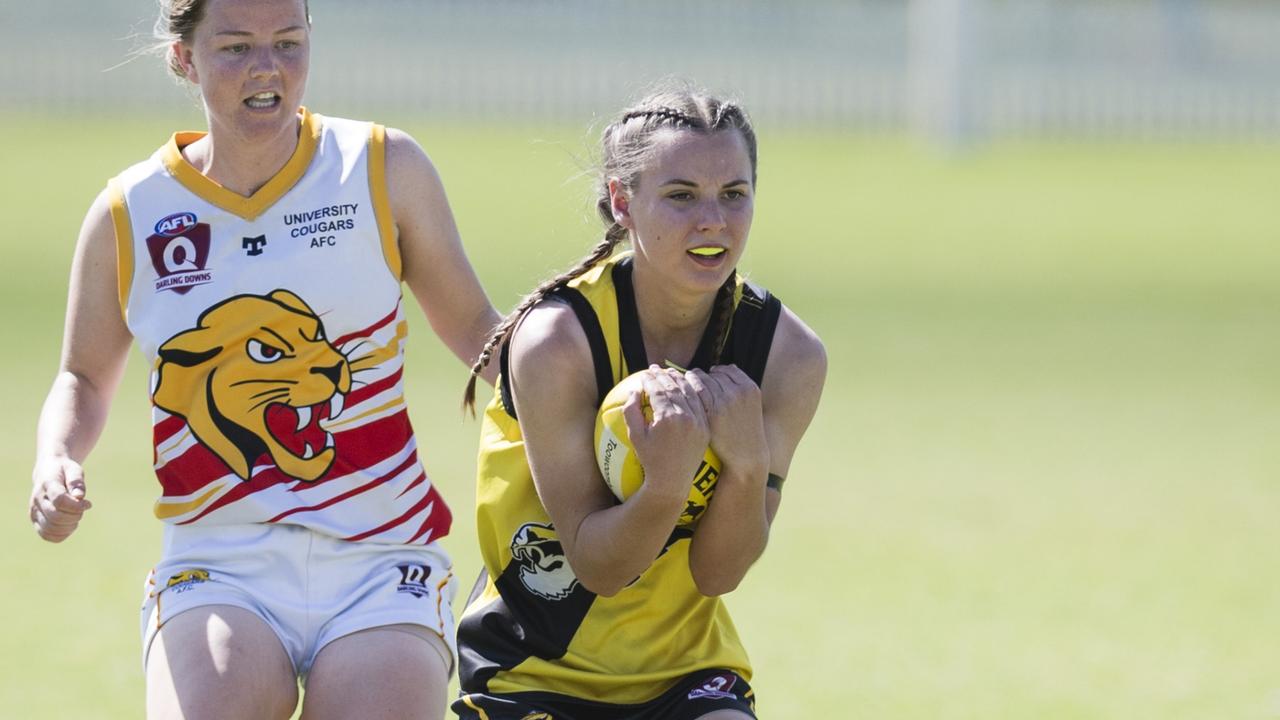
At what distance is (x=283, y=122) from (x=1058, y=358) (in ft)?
28.1

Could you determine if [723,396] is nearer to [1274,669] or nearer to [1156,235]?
[1274,669]

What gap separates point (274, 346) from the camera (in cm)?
393

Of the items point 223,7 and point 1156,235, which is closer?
point 223,7

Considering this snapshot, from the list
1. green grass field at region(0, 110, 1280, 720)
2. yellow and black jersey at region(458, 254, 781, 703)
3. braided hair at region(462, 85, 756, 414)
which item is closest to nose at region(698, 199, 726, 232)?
braided hair at region(462, 85, 756, 414)

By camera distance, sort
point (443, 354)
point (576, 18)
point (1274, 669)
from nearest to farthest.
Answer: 1. point (1274, 669)
2. point (443, 354)
3. point (576, 18)

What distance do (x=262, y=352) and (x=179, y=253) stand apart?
29cm

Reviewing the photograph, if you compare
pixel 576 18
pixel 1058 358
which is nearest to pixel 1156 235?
pixel 1058 358

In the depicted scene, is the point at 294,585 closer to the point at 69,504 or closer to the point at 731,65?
the point at 69,504

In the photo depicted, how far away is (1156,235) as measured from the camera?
17.2 metres

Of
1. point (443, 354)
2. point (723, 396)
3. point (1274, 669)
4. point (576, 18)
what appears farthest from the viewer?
point (576, 18)

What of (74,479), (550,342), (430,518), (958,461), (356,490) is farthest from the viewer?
(958,461)

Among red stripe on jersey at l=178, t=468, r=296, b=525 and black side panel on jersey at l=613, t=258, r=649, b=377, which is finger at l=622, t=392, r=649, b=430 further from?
red stripe on jersey at l=178, t=468, r=296, b=525

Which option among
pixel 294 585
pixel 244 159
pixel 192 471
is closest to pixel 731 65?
pixel 244 159

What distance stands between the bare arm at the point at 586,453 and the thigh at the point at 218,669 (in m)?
Result: 0.64
